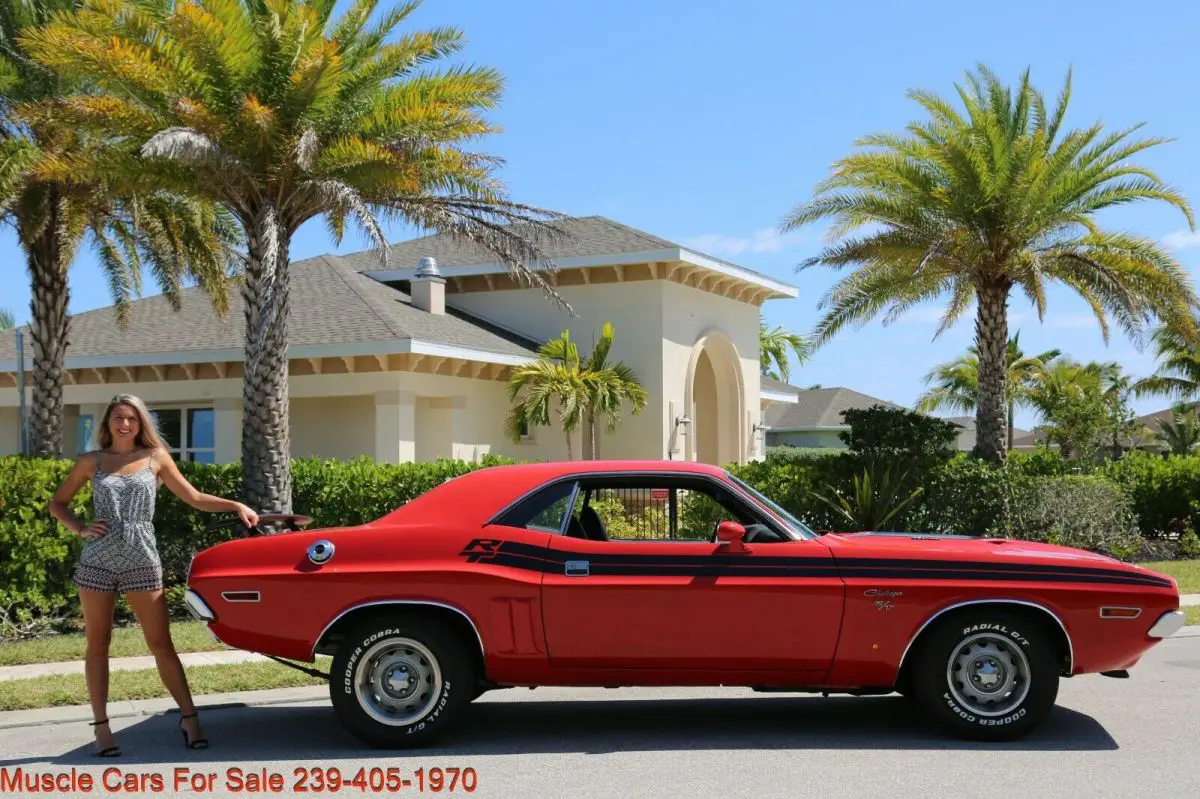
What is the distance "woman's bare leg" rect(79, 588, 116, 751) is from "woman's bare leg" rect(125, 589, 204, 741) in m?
0.14

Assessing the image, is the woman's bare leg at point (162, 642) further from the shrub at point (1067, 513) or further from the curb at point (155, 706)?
the shrub at point (1067, 513)

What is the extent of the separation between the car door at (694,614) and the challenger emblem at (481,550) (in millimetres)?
341

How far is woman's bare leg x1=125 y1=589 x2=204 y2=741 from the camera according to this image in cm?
666

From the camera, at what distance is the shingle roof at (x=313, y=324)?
72.2 feet

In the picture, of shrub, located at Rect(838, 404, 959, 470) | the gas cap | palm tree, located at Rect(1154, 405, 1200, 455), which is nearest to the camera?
the gas cap

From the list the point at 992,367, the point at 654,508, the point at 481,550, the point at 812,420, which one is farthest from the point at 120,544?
the point at 812,420

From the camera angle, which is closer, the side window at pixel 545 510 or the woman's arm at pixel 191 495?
the woman's arm at pixel 191 495

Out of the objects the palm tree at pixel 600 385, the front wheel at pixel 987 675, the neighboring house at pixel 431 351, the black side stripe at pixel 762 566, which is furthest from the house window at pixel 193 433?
the front wheel at pixel 987 675

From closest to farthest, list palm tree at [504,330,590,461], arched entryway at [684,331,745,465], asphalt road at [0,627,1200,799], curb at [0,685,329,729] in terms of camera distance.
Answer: asphalt road at [0,627,1200,799] → curb at [0,685,329,729] → palm tree at [504,330,590,461] → arched entryway at [684,331,745,465]

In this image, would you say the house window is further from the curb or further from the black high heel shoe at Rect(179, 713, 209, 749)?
the black high heel shoe at Rect(179, 713, 209, 749)

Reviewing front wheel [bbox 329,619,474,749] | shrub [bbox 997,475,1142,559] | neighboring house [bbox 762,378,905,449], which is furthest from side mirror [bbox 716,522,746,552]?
neighboring house [bbox 762,378,905,449]

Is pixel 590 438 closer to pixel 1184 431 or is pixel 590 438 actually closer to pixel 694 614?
pixel 694 614

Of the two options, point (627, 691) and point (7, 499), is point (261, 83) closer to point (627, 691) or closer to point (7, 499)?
point (7, 499)

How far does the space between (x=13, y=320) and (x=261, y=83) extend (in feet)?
147
